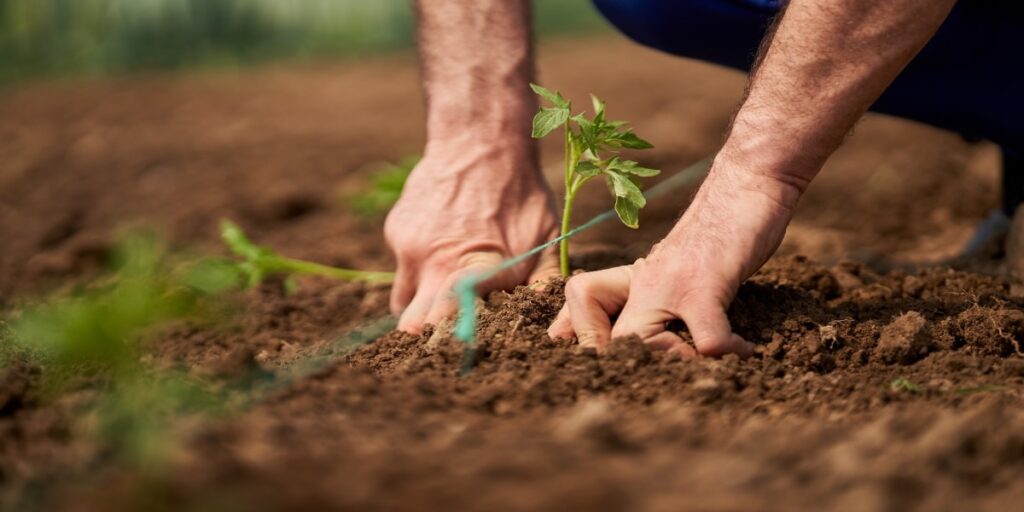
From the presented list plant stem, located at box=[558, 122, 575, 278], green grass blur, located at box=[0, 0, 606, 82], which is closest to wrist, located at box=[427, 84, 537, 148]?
plant stem, located at box=[558, 122, 575, 278]

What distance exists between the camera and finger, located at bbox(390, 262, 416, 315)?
214 cm

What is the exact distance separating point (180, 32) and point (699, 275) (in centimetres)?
588

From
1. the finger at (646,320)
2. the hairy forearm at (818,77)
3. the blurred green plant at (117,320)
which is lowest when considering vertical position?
the finger at (646,320)

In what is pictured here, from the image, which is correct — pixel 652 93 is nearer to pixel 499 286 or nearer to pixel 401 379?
pixel 499 286

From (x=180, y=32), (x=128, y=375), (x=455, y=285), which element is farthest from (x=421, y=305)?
(x=180, y=32)

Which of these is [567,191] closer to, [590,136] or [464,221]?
[590,136]

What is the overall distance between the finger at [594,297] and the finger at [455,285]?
0.25 m

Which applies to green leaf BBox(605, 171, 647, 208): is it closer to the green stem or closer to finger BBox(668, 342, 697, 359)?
finger BBox(668, 342, 697, 359)

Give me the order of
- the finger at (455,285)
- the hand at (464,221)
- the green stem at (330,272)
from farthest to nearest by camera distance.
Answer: the green stem at (330,272)
the hand at (464,221)
the finger at (455,285)

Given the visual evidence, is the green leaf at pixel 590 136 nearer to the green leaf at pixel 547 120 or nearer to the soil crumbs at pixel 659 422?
the green leaf at pixel 547 120

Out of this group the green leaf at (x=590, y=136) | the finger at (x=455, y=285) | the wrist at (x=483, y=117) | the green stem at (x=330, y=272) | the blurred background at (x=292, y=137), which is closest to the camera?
the green leaf at (x=590, y=136)

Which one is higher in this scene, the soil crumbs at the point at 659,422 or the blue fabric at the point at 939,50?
the blue fabric at the point at 939,50

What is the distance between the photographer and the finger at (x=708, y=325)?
5.46 feet

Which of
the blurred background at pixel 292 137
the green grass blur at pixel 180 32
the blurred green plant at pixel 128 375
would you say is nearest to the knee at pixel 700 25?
the blurred background at pixel 292 137
